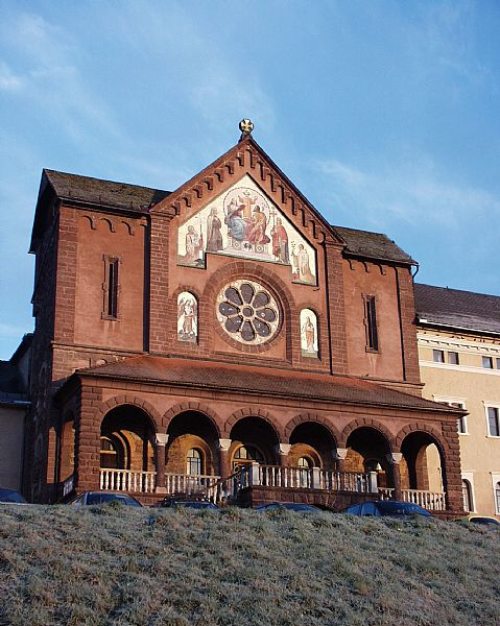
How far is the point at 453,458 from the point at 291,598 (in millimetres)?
23104

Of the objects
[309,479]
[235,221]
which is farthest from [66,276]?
[309,479]

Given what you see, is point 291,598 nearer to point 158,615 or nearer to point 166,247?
point 158,615

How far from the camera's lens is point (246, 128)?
4641 cm

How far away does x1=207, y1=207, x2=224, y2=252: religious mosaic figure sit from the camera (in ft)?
143

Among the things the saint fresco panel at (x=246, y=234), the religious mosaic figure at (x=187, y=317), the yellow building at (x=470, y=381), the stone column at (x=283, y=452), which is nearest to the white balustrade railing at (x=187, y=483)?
the stone column at (x=283, y=452)

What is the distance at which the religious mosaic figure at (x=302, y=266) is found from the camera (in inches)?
1772

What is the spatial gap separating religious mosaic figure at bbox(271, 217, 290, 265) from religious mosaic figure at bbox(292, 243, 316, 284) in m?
0.40

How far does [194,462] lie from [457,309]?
700 inches

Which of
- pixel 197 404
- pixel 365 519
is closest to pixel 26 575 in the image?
pixel 365 519

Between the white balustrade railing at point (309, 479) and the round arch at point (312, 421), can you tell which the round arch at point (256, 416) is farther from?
the white balustrade railing at point (309, 479)

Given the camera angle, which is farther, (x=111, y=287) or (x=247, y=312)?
(x=247, y=312)

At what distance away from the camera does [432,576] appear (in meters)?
22.0

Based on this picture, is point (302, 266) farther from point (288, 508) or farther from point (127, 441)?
point (288, 508)

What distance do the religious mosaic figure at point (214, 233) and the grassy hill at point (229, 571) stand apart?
19.1 m
